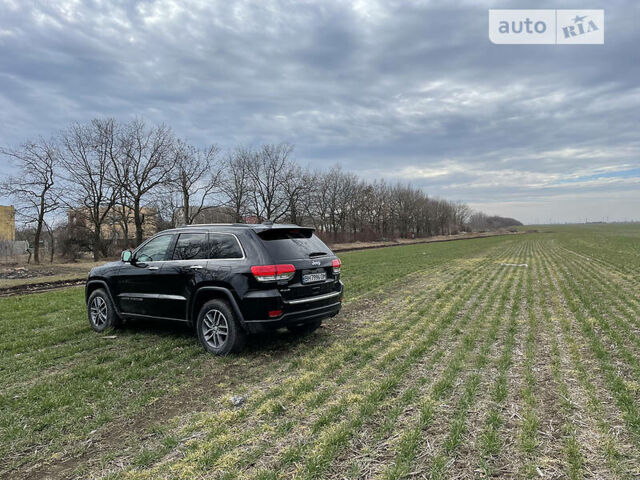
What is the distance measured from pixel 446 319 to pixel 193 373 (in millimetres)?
4770

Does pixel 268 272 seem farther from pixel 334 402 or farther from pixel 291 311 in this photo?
pixel 334 402

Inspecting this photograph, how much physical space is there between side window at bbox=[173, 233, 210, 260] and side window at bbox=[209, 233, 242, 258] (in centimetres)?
13

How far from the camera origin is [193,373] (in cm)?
450

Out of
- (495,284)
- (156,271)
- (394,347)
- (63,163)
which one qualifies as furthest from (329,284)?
(63,163)

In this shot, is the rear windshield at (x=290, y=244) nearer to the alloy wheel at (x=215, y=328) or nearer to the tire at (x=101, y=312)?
the alloy wheel at (x=215, y=328)

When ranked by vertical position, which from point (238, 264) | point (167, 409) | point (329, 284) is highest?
point (238, 264)

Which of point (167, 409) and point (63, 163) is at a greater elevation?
point (63, 163)

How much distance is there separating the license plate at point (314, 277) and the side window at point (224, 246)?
95 centimetres

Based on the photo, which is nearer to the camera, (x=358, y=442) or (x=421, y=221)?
(x=358, y=442)

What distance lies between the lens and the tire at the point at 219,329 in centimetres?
493

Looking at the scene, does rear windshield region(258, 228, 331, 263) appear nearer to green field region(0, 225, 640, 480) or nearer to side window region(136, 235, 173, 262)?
green field region(0, 225, 640, 480)

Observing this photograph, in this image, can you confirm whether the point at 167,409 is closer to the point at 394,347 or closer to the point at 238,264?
the point at 238,264

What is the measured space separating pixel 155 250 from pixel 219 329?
1872mm

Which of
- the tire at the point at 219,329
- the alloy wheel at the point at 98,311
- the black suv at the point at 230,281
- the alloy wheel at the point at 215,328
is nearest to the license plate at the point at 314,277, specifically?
the black suv at the point at 230,281
